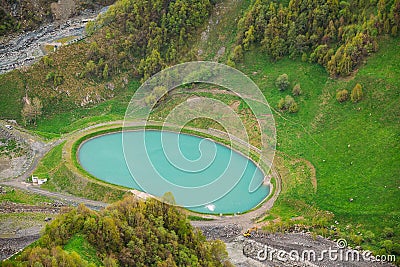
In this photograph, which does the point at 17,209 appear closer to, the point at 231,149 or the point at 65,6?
the point at 231,149

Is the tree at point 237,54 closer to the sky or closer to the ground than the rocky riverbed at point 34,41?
closer to the ground

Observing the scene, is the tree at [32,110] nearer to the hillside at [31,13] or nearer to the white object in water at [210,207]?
the hillside at [31,13]

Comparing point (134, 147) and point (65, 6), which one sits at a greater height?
point (65, 6)

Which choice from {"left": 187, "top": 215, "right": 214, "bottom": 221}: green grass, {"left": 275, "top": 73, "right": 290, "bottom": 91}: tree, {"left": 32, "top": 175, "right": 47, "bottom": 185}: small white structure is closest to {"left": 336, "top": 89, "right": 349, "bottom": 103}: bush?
{"left": 275, "top": 73, "right": 290, "bottom": 91}: tree

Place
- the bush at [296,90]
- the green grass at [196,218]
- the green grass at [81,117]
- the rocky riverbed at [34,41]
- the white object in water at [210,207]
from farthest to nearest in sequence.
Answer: the rocky riverbed at [34,41] → the green grass at [81,117] → the bush at [296,90] → the white object in water at [210,207] → the green grass at [196,218]

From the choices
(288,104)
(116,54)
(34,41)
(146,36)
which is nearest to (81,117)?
(116,54)

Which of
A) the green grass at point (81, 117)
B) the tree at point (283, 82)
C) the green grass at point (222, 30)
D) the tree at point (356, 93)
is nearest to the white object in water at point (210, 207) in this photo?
the tree at point (283, 82)

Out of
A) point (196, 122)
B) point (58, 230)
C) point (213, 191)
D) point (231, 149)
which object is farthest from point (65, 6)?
point (58, 230)
